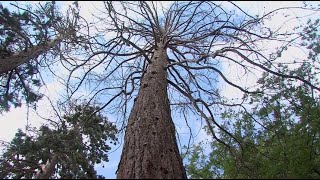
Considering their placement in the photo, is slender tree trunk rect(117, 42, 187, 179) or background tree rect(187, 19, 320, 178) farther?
background tree rect(187, 19, 320, 178)

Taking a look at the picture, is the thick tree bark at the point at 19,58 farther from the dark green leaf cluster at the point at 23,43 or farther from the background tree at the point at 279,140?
the background tree at the point at 279,140

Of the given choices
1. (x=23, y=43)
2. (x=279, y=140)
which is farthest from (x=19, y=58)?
(x=279, y=140)

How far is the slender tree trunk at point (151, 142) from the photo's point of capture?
2.62m

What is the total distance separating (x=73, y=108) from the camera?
657 centimetres

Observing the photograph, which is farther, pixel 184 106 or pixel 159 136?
pixel 184 106

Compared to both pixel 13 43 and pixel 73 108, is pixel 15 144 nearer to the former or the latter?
pixel 73 108

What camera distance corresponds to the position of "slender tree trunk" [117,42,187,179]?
8.58 feet

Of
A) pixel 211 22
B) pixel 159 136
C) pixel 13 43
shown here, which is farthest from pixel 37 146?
pixel 211 22

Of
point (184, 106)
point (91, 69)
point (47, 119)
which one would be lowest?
point (47, 119)

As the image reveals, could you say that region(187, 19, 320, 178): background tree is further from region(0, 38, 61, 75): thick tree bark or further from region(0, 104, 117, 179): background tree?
region(0, 38, 61, 75): thick tree bark

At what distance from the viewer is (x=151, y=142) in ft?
9.91

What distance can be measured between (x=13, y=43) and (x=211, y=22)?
13.6ft

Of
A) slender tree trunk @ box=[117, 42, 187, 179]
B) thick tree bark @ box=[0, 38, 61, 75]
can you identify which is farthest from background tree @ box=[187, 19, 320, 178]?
thick tree bark @ box=[0, 38, 61, 75]

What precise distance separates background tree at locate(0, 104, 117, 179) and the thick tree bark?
1.33 m
